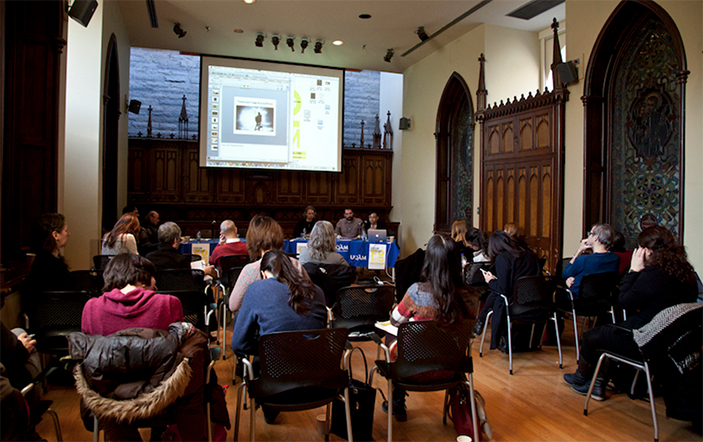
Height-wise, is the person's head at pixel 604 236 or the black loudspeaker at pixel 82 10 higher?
the black loudspeaker at pixel 82 10

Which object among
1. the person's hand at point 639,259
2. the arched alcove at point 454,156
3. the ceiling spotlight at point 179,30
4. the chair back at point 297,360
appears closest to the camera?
the chair back at point 297,360

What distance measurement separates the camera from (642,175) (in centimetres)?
554

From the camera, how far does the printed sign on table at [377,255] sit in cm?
758

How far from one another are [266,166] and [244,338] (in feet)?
24.1

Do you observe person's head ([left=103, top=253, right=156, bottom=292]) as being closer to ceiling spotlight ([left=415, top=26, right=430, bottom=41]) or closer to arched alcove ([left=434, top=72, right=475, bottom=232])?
arched alcove ([left=434, top=72, right=475, bottom=232])

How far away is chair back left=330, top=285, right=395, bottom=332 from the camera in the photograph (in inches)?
134

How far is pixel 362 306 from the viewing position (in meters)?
3.48

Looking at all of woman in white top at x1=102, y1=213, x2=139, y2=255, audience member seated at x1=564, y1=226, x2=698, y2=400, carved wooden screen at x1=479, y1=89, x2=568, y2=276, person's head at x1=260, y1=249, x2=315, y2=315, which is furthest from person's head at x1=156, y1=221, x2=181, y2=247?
carved wooden screen at x1=479, y1=89, x2=568, y2=276

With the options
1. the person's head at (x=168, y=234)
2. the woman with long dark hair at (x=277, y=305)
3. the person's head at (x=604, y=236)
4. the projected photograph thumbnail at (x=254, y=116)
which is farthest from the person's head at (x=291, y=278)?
the projected photograph thumbnail at (x=254, y=116)

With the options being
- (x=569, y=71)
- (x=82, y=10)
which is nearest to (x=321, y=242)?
(x=82, y=10)

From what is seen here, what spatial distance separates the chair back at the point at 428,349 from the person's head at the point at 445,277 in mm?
77

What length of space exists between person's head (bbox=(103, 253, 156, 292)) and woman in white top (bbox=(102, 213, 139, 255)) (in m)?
2.28

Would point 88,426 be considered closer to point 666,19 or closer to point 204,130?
point 666,19

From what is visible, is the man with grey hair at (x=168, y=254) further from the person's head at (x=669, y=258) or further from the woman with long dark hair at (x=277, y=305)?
the person's head at (x=669, y=258)
